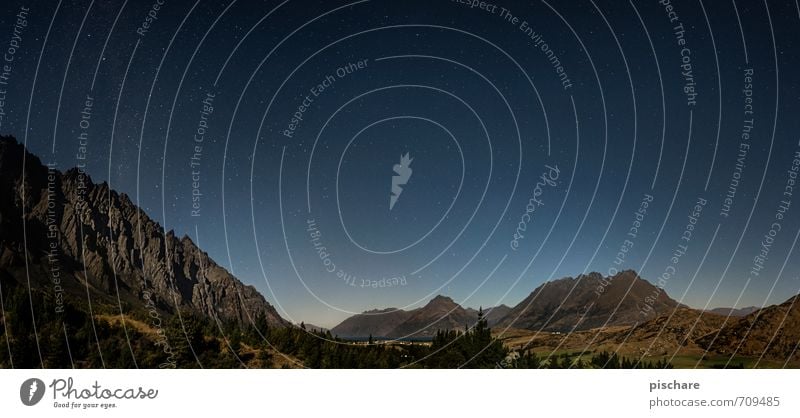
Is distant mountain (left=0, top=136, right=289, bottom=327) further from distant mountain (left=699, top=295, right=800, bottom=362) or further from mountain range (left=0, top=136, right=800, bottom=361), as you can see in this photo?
distant mountain (left=699, top=295, right=800, bottom=362)

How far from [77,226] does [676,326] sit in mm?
21357

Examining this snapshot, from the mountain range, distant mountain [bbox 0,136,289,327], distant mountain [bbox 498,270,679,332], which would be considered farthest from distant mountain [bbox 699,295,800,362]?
distant mountain [bbox 0,136,289,327]

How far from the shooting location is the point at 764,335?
1938cm

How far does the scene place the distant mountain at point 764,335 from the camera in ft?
60.2

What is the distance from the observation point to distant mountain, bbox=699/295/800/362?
18359 mm

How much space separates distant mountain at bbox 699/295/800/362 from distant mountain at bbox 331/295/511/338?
793 centimetres

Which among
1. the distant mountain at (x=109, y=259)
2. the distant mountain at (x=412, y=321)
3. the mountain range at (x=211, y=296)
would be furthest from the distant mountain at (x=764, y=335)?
the distant mountain at (x=109, y=259)

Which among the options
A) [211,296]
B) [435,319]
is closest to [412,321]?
[435,319]

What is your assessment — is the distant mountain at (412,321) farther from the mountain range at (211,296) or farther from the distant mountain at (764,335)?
the distant mountain at (764,335)

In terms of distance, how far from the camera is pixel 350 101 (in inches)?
717

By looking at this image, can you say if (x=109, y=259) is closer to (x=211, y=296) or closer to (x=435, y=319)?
(x=211, y=296)
